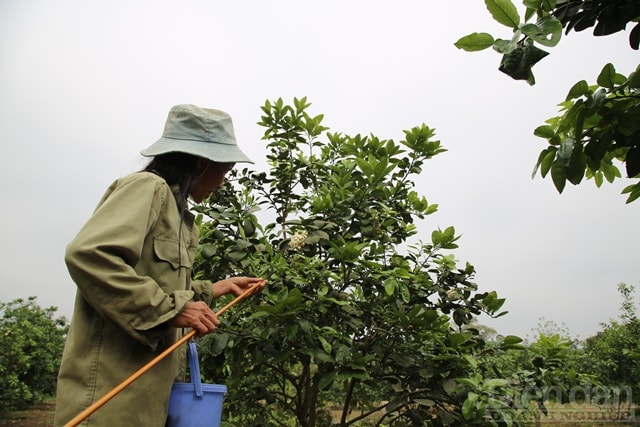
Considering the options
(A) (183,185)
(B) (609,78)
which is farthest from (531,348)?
(A) (183,185)

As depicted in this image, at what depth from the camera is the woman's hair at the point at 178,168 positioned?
1.39 meters

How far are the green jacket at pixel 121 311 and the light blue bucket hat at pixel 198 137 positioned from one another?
152mm

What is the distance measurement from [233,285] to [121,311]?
22.7 inches

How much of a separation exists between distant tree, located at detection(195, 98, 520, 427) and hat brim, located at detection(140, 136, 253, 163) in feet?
2.31

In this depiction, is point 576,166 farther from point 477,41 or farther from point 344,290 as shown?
point 344,290

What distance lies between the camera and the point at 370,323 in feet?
8.54

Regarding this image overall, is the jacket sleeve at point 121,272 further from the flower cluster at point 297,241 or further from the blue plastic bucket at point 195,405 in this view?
the flower cluster at point 297,241

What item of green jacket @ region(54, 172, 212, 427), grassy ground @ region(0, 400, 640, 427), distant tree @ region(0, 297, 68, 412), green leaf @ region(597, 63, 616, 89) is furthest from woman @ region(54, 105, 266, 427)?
distant tree @ region(0, 297, 68, 412)

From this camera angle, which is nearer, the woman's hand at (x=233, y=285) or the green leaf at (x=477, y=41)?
the green leaf at (x=477, y=41)

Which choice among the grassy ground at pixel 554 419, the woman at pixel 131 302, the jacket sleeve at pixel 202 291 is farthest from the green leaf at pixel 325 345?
the grassy ground at pixel 554 419

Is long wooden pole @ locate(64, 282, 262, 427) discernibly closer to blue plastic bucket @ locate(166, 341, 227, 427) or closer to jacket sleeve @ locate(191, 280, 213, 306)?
blue plastic bucket @ locate(166, 341, 227, 427)

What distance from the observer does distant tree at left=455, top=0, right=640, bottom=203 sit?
96cm

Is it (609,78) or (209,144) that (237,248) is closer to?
(209,144)

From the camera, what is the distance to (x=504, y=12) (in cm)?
100
